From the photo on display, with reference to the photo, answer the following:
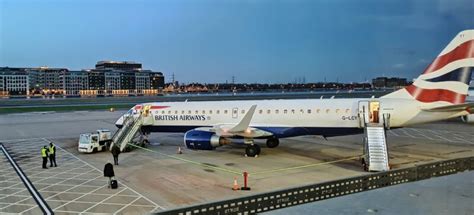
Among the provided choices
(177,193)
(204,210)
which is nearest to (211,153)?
(177,193)

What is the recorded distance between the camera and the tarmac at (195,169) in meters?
16.0

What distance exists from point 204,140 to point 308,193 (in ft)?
59.1

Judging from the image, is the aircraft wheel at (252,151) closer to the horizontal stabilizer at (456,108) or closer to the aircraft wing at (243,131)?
the aircraft wing at (243,131)

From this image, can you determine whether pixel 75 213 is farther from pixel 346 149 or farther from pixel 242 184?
pixel 346 149

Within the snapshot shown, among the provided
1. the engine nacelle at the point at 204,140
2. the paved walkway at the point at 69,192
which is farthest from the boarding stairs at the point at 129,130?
the engine nacelle at the point at 204,140

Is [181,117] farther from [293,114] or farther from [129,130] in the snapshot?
[293,114]

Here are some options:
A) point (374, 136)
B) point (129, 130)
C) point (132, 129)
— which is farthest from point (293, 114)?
point (129, 130)

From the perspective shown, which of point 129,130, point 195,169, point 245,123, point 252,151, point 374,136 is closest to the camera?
point 195,169

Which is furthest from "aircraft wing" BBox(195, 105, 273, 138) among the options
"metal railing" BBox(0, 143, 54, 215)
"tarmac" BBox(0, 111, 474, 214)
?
"metal railing" BBox(0, 143, 54, 215)

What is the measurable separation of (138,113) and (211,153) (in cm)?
833

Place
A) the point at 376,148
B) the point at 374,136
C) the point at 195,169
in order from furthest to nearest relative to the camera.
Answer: the point at 374,136 < the point at 195,169 < the point at 376,148

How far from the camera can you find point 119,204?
15523mm

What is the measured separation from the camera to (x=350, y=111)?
25.8m

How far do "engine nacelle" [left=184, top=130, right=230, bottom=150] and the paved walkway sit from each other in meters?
6.27
